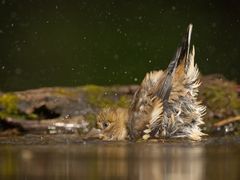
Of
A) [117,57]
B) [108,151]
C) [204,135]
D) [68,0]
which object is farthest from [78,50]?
[108,151]

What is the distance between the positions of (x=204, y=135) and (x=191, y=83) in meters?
0.54

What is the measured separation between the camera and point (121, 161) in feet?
17.4

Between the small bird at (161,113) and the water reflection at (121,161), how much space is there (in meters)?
0.26

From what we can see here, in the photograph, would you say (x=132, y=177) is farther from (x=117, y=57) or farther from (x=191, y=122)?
(x=117, y=57)

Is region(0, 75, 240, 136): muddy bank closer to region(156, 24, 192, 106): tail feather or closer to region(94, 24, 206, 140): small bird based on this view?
region(94, 24, 206, 140): small bird

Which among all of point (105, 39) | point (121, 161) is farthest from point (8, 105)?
point (105, 39)

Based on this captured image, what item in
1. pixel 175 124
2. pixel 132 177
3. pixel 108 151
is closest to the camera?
pixel 132 177

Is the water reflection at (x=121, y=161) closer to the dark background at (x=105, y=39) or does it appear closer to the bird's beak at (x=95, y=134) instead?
the bird's beak at (x=95, y=134)

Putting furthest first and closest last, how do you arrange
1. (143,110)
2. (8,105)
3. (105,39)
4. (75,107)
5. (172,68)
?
(105,39) < (75,107) < (8,105) < (172,68) < (143,110)

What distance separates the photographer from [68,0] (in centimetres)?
1110

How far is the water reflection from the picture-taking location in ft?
15.3

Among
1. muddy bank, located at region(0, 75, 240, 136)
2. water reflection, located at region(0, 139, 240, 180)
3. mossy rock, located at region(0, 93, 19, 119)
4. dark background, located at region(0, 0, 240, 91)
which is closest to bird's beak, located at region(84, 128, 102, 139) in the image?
water reflection, located at region(0, 139, 240, 180)

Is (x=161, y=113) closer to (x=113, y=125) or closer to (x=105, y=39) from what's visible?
(x=113, y=125)

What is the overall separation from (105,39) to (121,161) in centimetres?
510
